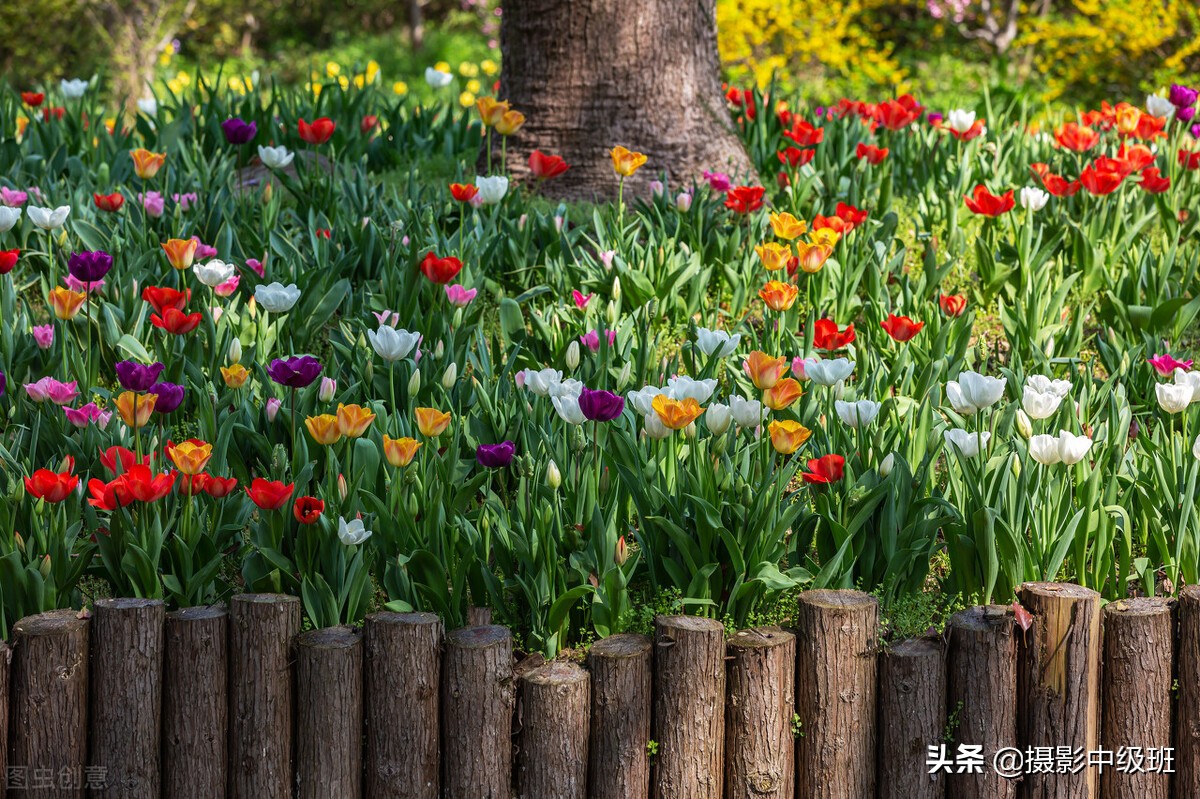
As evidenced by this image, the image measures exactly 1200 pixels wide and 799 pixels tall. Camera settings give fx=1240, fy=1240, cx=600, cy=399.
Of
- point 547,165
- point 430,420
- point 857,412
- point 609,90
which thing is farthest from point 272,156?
point 857,412

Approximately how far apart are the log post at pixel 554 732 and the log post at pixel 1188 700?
1.08 meters

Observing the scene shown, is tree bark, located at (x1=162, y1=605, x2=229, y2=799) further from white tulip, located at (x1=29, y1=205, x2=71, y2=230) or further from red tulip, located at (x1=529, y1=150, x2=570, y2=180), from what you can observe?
red tulip, located at (x1=529, y1=150, x2=570, y2=180)

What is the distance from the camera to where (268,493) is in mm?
2154

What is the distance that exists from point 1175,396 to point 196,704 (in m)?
1.97

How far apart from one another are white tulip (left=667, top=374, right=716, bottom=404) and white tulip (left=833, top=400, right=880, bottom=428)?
0.27 meters

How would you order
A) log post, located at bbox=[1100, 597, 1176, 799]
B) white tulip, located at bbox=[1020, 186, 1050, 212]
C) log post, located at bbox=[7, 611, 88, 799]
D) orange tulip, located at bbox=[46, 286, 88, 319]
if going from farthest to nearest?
white tulip, located at bbox=[1020, 186, 1050, 212], orange tulip, located at bbox=[46, 286, 88, 319], log post, located at bbox=[1100, 597, 1176, 799], log post, located at bbox=[7, 611, 88, 799]

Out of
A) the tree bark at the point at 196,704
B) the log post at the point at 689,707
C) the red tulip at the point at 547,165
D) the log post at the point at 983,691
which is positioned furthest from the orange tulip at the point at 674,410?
the red tulip at the point at 547,165

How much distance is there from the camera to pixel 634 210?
4492mm

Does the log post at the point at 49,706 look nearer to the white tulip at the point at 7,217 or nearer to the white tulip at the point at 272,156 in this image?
the white tulip at the point at 7,217

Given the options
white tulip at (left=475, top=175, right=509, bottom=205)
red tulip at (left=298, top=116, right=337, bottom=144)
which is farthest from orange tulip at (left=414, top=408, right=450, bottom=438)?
red tulip at (left=298, top=116, right=337, bottom=144)

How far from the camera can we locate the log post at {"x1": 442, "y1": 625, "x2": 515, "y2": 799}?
2.11 m

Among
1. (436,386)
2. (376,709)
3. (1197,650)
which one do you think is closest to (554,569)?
(376,709)

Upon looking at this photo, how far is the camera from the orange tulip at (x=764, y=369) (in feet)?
7.95

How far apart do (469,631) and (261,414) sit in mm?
914
